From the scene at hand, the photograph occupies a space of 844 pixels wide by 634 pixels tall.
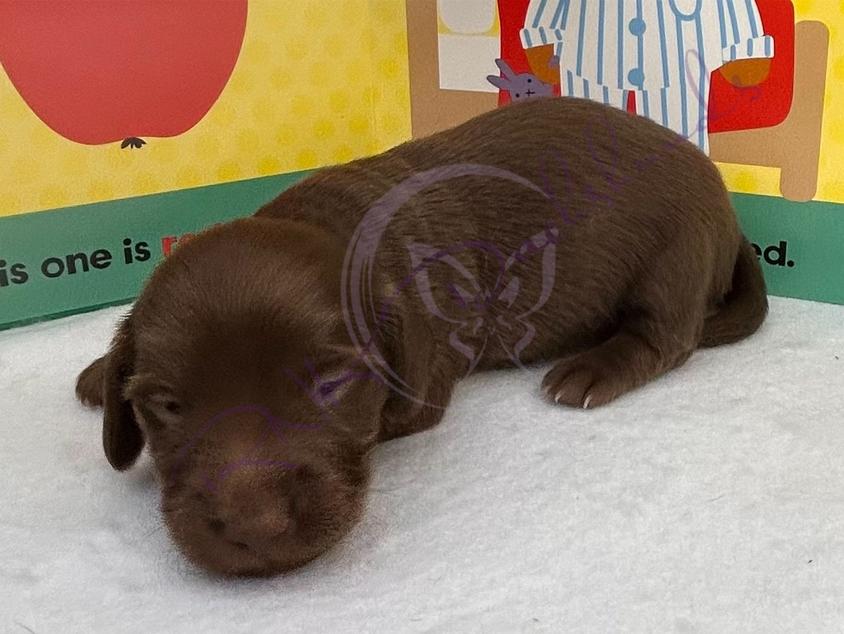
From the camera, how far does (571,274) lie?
217 centimetres

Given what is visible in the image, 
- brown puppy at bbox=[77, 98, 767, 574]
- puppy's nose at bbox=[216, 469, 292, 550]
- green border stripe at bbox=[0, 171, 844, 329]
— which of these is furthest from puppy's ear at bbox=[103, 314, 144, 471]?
green border stripe at bbox=[0, 171, 844, 329]

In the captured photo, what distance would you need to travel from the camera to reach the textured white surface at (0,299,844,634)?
4.40ft

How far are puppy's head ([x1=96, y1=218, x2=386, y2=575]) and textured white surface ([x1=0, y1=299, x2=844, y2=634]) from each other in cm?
11

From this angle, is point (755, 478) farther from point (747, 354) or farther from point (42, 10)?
point (42, 10)

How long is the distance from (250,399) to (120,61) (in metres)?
1.55

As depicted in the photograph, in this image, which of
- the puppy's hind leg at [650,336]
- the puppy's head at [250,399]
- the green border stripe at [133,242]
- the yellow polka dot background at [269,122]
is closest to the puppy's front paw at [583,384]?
the puppy's hind leg at [650,336]

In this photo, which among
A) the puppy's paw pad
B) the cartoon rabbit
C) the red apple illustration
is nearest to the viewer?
the puppy's paw pad

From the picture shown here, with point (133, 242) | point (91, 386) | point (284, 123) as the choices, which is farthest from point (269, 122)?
point (91, 386)

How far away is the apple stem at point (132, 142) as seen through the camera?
2.60 m

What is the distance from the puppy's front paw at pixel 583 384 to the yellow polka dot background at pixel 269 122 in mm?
1243

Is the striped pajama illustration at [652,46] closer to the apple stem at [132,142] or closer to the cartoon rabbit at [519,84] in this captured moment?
the cartoon rabbit at [519,84]

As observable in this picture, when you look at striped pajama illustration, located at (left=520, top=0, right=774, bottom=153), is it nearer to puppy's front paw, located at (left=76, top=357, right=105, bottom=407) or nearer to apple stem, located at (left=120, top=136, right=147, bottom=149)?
apple stem, located at (left=120, top=136, right=147, bottom=149)

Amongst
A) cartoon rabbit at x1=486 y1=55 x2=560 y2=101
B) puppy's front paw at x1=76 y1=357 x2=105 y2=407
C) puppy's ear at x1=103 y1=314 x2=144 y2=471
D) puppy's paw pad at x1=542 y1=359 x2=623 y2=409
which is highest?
cartoon rabbit at x1=486 y1=55 x2=560 y2=101

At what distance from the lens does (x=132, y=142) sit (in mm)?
2613
